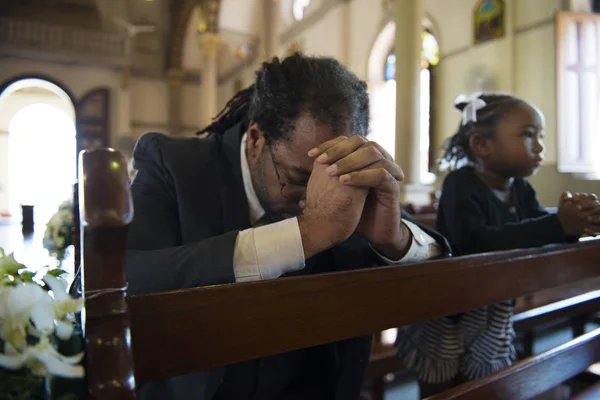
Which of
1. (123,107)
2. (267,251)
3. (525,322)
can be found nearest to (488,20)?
(525,322)

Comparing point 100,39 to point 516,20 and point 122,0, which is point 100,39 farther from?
point 516,20

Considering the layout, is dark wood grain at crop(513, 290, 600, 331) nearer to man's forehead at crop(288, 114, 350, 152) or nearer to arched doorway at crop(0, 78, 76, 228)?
man's forehead at crop(288, 114, 350, 152)

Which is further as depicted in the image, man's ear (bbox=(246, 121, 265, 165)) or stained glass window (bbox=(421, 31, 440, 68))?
stained glass window (bbox=(421, 31, 440, 68))

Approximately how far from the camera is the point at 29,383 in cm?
51

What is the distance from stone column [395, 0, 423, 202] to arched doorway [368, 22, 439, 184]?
228 cm

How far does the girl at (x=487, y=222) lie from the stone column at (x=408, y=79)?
411cm

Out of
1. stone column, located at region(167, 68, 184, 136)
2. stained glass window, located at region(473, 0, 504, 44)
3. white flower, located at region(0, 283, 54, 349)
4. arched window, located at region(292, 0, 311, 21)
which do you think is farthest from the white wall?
white flower, located at region(0, 283, 54, 349)

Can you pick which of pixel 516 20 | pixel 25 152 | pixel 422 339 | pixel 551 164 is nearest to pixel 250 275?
pixel 422 339

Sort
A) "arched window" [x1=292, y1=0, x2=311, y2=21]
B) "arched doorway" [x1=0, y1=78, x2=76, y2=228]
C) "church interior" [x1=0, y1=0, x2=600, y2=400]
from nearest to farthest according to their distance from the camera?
"church interior" [x1=0, y1=0, x2=600, y2=400]
"arched window" [x1=292, y1=0, x2=311, y2=21]
"arched doorway" [x1=0, y1=78, x2=76, y2=228]

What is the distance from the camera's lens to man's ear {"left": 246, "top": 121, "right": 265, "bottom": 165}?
118cm

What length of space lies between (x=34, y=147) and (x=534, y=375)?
56.7ft

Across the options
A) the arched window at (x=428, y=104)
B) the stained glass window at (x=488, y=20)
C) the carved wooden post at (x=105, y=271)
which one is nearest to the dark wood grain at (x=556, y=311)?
the carved wooden post at (x=105, y=271)

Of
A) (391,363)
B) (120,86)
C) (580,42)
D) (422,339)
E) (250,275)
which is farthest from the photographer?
(120,86)

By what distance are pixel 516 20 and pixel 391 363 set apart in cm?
611
